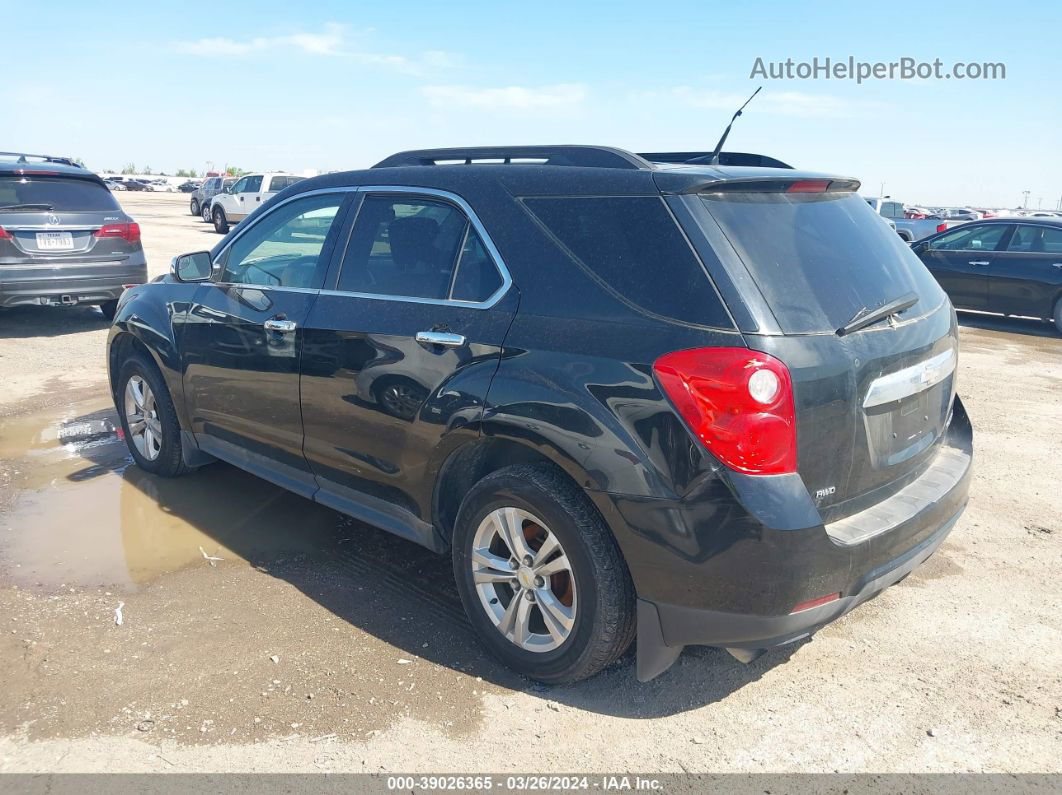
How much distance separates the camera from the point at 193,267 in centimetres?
472

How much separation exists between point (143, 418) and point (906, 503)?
4.42 metres

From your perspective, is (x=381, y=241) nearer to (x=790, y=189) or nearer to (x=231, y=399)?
(x=231, y=399)

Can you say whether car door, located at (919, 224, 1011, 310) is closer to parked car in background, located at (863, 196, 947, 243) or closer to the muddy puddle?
the muddy puddle

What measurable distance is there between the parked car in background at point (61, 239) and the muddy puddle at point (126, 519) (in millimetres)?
3935

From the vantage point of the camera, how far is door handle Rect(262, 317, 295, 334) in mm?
4062

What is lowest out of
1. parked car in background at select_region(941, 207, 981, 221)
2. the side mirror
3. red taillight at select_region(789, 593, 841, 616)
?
parked car in background at select_region(941, 207, 981, 221)

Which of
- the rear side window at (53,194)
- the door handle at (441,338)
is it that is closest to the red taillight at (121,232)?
the rear side window at (53,194)

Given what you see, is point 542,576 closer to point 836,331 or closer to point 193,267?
point 836,331

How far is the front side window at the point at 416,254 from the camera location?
3.44 meters

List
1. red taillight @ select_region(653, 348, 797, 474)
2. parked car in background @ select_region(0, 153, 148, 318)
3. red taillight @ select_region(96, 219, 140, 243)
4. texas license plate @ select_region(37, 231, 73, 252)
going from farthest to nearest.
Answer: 1. red taillight @ select_region(96, 219, 140, 243)
2. texas license plate @ select_region(37, 231, 73, 252)
3. parked car in background @ select_region(0, 153, 148, 318)
4. red taillight @ select_region(653, 348, 797, 474)

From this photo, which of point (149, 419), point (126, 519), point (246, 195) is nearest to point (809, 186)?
point (126, 519)

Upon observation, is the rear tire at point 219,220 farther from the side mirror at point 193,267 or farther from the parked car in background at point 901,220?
the side mirror at point 193,267

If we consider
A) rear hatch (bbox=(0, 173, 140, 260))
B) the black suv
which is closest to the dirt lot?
the black suv

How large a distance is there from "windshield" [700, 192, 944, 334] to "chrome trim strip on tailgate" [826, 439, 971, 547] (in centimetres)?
63
